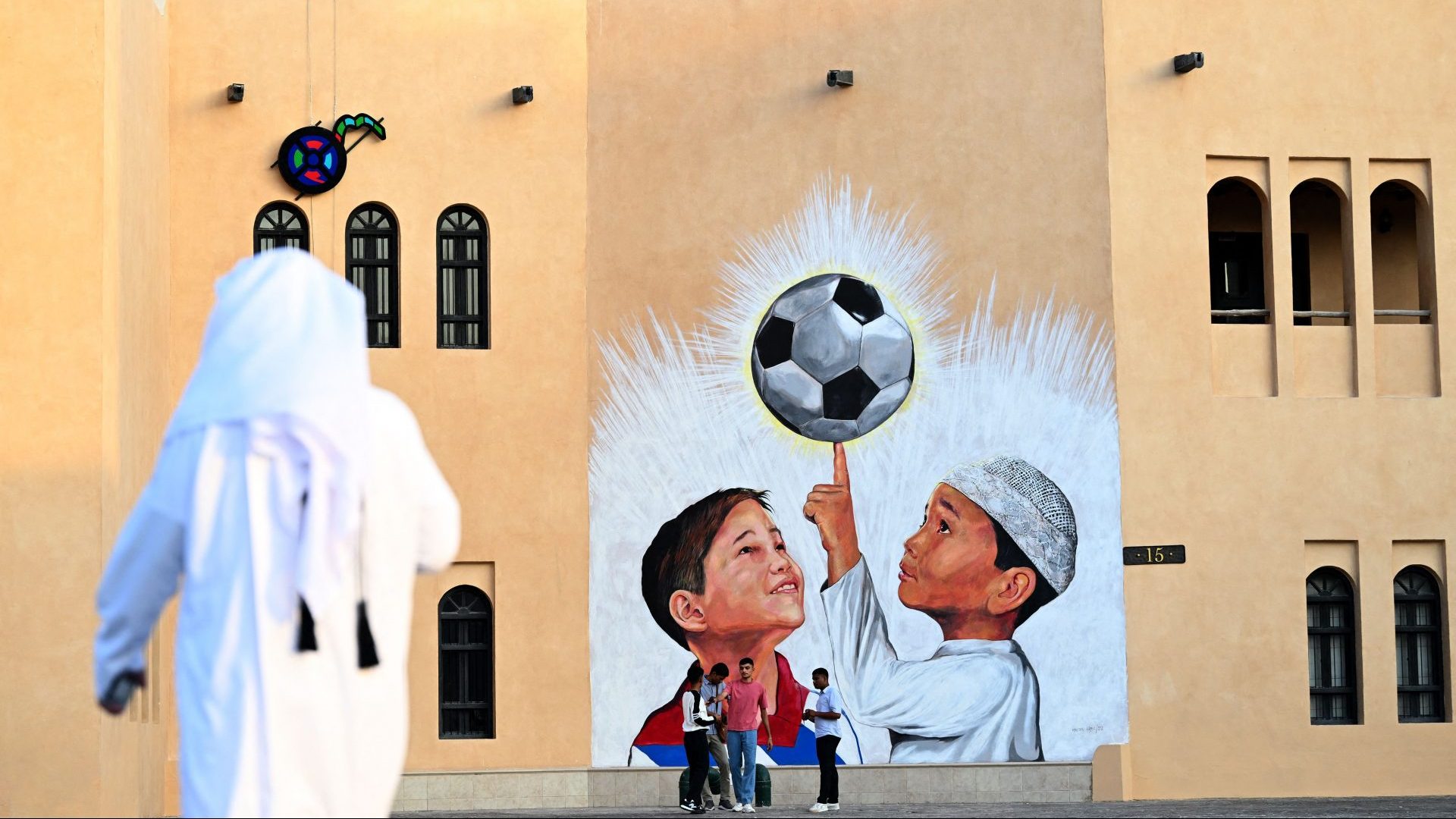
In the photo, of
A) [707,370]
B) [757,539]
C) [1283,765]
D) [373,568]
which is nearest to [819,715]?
[757,539]

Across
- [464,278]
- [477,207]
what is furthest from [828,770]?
[477,207]

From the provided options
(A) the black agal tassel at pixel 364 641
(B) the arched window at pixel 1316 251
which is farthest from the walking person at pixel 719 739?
(A) the black agal tassel at pixel 364 641

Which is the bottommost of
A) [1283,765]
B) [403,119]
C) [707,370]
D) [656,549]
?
[1283,765]

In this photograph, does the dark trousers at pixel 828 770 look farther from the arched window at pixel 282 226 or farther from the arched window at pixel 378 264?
the arched window at pixel 282 226

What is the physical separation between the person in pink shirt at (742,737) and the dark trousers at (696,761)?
0.29 meters

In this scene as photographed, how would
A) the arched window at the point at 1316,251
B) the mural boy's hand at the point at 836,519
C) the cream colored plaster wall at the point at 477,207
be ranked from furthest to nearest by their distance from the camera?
the arched window at the point at 1316,251 < the mural boy's hand at the point at 836,519 < the cream colored plaster wall at the point at 477,207

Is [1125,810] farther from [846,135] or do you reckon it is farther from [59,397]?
[59,397]

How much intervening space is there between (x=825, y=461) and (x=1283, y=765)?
587 cm

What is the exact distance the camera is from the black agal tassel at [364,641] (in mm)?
4961

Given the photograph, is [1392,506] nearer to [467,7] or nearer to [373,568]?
[467,7]

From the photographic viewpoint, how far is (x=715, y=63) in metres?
20.8

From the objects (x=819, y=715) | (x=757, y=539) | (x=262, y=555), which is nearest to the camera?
(x=262, y=555)

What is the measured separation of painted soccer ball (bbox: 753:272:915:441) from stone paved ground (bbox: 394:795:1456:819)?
395 cm

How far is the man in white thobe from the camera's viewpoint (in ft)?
15.9
